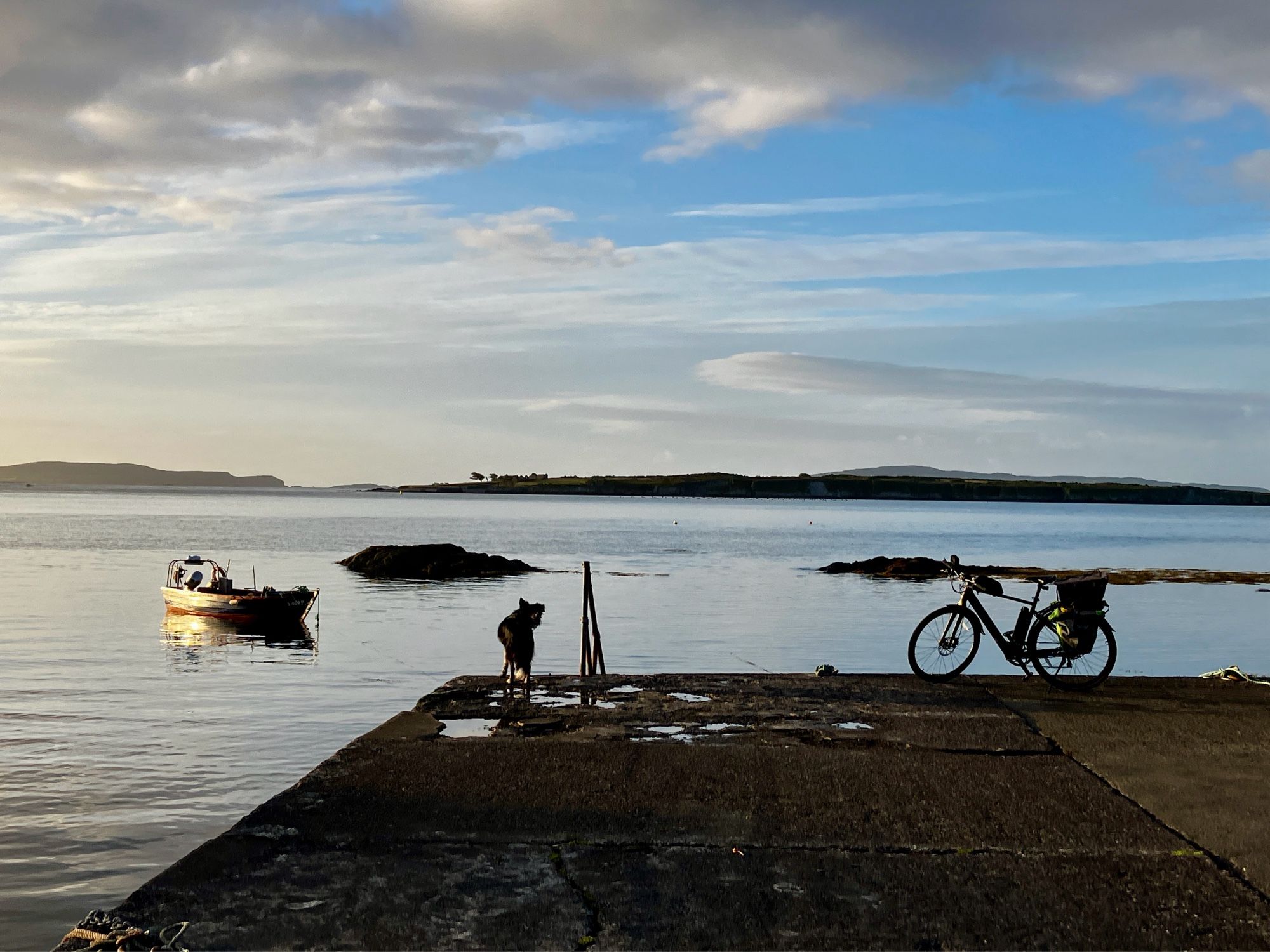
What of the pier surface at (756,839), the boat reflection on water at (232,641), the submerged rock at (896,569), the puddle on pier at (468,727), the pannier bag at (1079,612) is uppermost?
the pannier bag at (1079,612)

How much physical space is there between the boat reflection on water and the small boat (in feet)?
0.65

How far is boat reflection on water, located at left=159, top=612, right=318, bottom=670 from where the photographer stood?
30.9 metres

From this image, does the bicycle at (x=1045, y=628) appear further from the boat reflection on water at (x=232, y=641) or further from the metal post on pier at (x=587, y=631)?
the boat reflection on water at (x=232, y=641)

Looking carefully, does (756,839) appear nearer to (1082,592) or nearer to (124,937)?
(124,937)

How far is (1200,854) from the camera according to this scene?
7.37 metres

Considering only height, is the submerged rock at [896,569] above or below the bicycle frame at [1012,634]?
below

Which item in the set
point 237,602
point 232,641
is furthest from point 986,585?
point 237,602

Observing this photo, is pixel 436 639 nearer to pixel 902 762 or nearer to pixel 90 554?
pixel 902 762

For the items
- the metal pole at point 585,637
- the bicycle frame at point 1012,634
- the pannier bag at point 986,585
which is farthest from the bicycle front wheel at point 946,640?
the metal pole at point 585,637

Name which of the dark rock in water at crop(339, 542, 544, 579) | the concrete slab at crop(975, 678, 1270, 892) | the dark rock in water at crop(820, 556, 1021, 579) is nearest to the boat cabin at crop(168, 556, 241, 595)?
the dark rock in water at crop(339, 542, 544, 579)

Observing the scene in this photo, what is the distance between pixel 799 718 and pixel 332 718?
1056 centimetres

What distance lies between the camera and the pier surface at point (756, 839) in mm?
6098

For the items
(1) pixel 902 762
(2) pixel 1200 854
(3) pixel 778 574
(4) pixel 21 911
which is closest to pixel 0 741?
(4) pixel 21 911

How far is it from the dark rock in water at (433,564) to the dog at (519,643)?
46001mm
